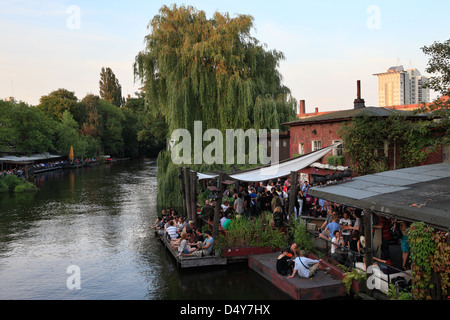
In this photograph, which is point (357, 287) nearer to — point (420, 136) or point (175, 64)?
point (420, 136)

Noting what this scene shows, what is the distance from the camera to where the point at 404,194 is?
9.77 m

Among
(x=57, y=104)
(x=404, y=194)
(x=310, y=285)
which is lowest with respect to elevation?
(x=310, y=285)

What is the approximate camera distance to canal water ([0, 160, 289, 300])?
36.5 ft

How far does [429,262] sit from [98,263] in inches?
434

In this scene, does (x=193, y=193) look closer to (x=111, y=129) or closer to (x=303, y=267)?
(x=303, y=267)

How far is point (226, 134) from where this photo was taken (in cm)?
2342

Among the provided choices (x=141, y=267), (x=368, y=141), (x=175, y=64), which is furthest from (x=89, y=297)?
(x=175, y=64)

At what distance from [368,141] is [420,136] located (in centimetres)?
216

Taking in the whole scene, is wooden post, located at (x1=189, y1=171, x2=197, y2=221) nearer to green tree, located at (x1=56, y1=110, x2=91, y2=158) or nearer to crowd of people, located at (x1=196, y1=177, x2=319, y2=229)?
crowd of people, located at (x1=196, y1=177, x2=319, y2=229)

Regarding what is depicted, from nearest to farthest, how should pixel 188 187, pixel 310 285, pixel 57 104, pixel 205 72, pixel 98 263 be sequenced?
pixel 310 285, pixel 98 263, pixel 188 187, pixel 205 72, pixel 57 104

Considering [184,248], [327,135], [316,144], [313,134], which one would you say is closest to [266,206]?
[184,248]

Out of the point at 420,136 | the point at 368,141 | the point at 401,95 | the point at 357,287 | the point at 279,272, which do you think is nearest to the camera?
the point at 357,287

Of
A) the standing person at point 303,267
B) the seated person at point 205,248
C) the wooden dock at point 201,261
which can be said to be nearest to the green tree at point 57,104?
the seated person at point 205,248

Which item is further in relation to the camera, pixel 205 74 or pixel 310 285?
pixel 205 74
